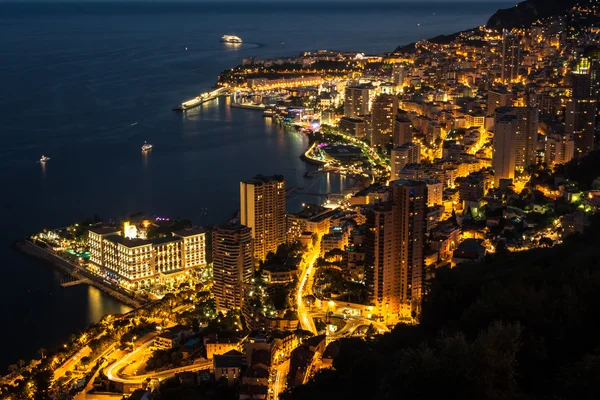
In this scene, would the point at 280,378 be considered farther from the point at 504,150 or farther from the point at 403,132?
the point at 403,132

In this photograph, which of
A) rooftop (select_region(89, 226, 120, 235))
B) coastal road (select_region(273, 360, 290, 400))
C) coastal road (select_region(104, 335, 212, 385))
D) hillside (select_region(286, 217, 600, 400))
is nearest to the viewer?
hillside (select_region(286, 217, 600, 400))

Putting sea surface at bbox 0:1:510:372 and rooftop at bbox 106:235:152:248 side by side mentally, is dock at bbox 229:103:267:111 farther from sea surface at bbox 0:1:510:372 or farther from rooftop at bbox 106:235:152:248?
rooftop at bbox 106:235:152:248

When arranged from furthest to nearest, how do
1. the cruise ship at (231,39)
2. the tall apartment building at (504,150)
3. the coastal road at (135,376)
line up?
the cruise ship at (231,39)
the tall apartment building at (504,150)
the coastal road at (135,376)

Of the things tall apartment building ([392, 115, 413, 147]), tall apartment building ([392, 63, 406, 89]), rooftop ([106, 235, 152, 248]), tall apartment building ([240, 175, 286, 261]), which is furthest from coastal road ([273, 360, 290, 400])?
tall apartment building ([392, 63, 406, 89])

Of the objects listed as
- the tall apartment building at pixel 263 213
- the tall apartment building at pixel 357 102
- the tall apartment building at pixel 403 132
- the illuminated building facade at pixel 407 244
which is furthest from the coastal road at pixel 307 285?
the tall apartment building at pixel 357 102

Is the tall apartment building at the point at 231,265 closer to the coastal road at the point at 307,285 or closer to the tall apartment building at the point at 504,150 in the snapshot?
the coastal road at the point at 307,285
